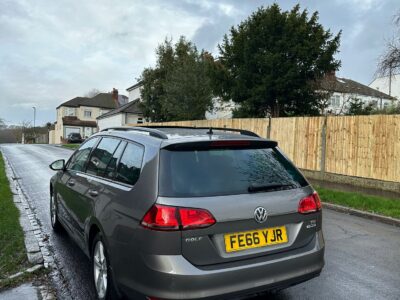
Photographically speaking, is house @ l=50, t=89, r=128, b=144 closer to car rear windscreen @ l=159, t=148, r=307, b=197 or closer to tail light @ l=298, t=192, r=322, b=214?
car rear windscreen @ l=159, t=148, r=307, b=197

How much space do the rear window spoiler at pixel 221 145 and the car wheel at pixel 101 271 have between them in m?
1.20

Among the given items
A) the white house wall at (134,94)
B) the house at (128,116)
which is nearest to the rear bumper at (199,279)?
the house at (128,116)

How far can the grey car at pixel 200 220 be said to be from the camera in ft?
9.54

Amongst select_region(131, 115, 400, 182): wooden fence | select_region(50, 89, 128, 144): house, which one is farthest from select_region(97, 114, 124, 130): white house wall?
select_region(131, 115, 400, 182): wooden fence

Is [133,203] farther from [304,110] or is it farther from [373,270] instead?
[304,110]

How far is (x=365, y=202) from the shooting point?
9.14 metres

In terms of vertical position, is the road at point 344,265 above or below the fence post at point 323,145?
below

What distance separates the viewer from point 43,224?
7.02 m

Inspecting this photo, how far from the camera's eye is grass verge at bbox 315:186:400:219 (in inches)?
327

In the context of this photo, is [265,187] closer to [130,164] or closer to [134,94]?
[130,164]

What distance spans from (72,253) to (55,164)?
4.51 ft

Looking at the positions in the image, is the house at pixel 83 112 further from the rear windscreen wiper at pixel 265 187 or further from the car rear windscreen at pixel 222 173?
the rear windscreen wiper at pixel 265 187

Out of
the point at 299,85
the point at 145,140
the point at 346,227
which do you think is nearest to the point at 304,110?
the point at 299,85

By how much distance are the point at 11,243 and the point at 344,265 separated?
184 inches
